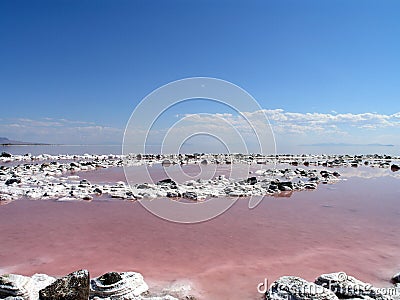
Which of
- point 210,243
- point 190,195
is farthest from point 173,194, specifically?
point 210,243

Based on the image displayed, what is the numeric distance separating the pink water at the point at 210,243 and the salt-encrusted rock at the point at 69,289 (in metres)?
0.98

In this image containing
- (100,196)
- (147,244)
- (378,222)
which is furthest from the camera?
(100,196)

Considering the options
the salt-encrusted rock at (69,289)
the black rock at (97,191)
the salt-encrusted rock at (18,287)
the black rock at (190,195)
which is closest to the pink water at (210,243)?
the salt-encrusted rock at (18,287)

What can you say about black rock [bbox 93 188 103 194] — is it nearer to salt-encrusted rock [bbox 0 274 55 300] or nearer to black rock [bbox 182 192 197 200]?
black rock [bbox 182 192 197 200]

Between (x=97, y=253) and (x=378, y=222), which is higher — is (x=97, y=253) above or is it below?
below

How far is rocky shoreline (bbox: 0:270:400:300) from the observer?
342 cm

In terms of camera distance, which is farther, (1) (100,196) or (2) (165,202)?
(1) (100,196)

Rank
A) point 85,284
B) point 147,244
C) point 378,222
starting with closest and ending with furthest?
point 85,284
point 147,244
point 378,222

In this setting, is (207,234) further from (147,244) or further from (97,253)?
(97,253)

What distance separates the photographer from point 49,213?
761 cm

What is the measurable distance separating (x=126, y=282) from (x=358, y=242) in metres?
4.52

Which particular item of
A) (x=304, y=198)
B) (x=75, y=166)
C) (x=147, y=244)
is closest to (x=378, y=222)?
(x=304, y=198)

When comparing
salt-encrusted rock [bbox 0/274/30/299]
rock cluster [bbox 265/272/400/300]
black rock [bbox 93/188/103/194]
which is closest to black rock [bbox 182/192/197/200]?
black rock [bbox 93/188/103/194]

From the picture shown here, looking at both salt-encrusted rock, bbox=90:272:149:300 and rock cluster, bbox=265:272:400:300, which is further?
salt-encrusted rock, bbox=90:272:149:300
